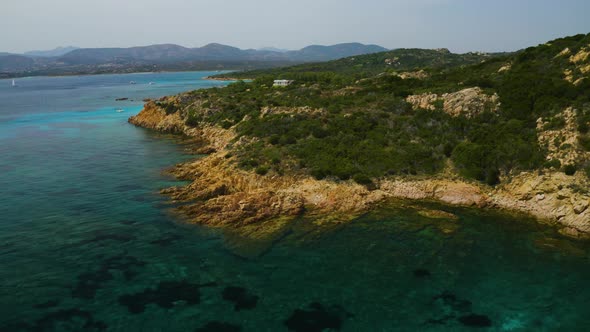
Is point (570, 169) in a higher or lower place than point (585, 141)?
lower

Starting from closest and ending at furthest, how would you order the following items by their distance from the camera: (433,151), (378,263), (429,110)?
1. (378,263)
2. (433,151)
3. (429,110)

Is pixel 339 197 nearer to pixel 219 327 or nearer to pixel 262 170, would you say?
pixel 262 170

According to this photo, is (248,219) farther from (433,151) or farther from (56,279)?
(433,151)

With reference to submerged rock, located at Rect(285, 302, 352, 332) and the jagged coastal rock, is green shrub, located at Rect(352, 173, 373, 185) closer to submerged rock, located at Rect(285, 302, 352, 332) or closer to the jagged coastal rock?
the jagged coastal rock

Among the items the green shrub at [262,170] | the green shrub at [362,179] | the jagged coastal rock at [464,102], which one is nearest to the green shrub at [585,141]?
the jagged coastal rock at [464,102]

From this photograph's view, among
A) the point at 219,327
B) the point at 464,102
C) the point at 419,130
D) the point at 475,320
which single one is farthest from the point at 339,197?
the point at 464,102

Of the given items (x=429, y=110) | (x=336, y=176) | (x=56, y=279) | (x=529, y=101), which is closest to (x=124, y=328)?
(x=56, y=279)

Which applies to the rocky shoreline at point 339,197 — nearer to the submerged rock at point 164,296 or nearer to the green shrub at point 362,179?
the green shrub at point 362,179
